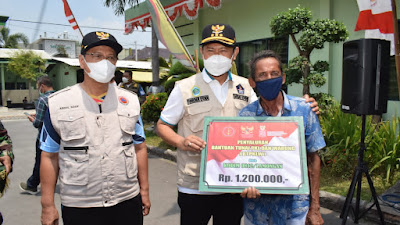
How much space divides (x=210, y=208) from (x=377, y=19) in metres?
4.42

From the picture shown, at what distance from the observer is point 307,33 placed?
5.87 metres

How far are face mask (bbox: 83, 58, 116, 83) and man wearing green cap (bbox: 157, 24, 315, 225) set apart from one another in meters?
0.46

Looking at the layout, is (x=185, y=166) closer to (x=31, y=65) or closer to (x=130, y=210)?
(x=130, y=210)

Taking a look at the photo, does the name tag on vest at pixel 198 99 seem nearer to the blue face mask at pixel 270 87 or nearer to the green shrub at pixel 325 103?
the blue face mask at pixel 270 87

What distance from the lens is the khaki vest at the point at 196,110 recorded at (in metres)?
2.28

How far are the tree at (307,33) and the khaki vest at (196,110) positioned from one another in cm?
402

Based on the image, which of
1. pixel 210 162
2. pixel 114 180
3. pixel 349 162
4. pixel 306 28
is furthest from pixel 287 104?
pixel 306 28

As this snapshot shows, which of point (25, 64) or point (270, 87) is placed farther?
point (25, 64)

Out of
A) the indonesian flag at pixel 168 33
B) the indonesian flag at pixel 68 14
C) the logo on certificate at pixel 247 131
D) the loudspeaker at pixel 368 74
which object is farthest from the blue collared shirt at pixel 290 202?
the indonesian flag at pixel 68 14

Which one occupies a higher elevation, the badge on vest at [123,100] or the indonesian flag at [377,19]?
the indonesian flag at [377,19]

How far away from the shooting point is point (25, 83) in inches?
1235

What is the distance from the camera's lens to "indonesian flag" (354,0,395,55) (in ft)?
16.5

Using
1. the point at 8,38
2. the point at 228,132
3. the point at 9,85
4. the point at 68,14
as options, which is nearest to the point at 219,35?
the point at 228,132

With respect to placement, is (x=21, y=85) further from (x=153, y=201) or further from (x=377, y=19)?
(x=377, y=19)
